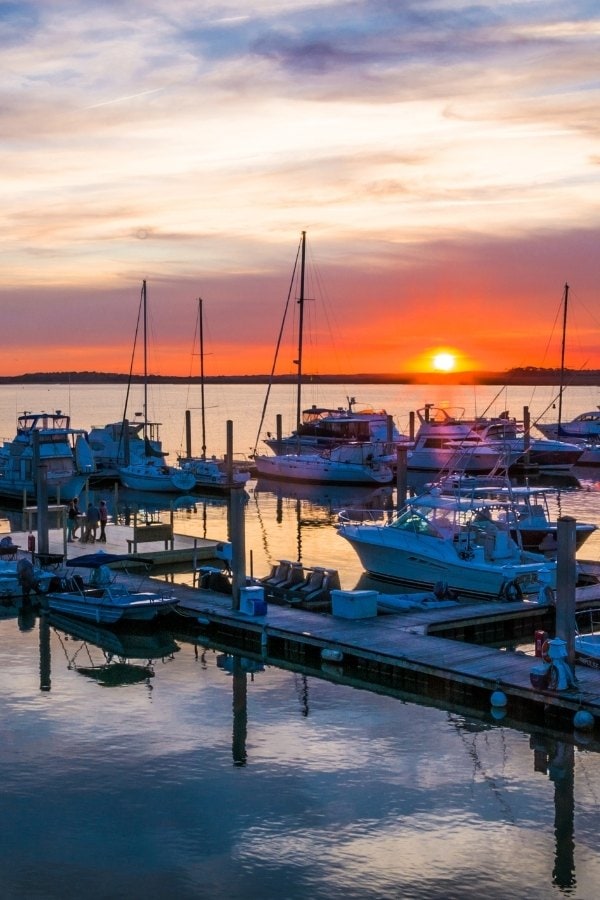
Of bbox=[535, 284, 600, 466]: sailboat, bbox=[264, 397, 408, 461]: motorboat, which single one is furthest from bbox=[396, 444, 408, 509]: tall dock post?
bbox=[535, 284, 600, 466]: sailboat

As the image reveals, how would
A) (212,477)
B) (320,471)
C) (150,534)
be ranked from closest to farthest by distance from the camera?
(150,534) → (212,477) → (320,471)

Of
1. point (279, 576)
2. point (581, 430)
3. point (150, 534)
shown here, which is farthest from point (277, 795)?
point (581, 430)

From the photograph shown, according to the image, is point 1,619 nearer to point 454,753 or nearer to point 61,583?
point 61,583

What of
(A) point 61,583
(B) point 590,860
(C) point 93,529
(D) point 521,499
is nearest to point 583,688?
(B) point 590,860

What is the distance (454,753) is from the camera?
17.2m

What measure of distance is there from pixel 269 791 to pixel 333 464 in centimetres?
4671

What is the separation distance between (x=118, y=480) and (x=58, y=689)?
1652 inches

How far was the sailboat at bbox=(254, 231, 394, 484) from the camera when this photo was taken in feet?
202

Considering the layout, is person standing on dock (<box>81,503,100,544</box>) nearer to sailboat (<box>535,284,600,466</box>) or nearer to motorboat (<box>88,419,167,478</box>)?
motorboat (<box>88,419,167,478</box>)

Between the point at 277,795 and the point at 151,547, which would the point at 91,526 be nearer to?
the point at 151,547

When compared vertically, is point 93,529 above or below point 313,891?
above

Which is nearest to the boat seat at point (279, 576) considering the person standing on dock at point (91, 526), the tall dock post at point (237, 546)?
the tall dock post at point (237, 546)

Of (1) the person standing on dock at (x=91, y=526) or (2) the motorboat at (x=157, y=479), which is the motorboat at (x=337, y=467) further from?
(1) the person standing on dock at (x=91, y=526)

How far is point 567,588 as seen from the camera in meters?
18.8
